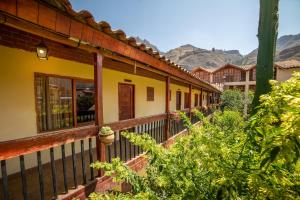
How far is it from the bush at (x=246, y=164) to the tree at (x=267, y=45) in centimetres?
297

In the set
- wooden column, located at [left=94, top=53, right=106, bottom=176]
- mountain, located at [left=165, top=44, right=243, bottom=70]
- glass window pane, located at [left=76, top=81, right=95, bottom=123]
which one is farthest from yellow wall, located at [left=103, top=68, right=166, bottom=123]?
mountain, located at [left=165, top=44, right=243, bottom=70]

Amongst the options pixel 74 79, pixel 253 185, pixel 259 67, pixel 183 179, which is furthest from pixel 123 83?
pixel 253 185

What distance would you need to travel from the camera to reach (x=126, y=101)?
24.8 feet

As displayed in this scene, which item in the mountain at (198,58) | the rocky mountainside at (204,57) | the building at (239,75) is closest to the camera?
the building at (239,75)

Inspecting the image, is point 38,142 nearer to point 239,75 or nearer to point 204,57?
point 239,75

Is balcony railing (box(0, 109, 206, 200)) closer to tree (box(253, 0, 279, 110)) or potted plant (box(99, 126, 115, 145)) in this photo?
potted plant (box(99, 126, 115, 145))

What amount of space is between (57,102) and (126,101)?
119 inches

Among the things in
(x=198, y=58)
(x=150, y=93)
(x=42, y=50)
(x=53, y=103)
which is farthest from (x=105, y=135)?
(x=198, y=58)

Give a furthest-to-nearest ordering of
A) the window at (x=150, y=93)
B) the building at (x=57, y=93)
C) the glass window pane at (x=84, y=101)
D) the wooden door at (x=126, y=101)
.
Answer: the window at (x=150, y=93) < the wooden door at (x=126, y=101) < the glass window pane at (x=84, y=101) < the building at (x=57, y=93)

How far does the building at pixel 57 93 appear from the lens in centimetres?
225

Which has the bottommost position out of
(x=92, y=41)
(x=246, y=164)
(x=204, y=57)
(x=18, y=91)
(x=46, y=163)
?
(x=46, y=163)

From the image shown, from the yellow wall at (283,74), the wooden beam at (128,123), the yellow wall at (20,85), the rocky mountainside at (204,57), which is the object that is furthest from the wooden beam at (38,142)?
the rocky mountainside at (204,57)

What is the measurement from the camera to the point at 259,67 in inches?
187

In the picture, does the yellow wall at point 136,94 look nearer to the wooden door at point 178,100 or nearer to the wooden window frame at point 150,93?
the wooden window frame at point 150,93
